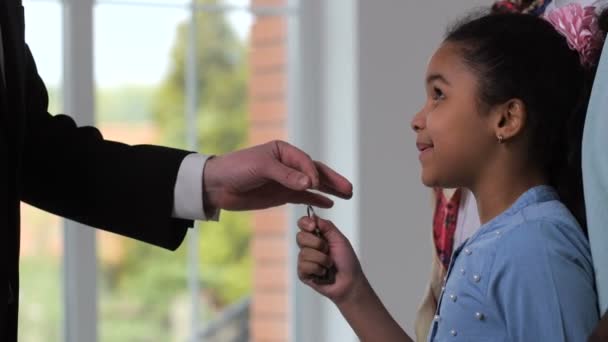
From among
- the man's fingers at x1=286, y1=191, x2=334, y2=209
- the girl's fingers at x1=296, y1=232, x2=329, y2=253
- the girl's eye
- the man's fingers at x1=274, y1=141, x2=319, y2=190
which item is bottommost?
the girl's fingers at x1=296, y1=232, x2=329, y2=253

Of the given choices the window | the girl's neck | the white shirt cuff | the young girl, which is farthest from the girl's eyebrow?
the window

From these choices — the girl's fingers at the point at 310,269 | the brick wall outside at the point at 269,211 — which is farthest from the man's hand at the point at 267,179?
the brick wall outside at the point at 269,211

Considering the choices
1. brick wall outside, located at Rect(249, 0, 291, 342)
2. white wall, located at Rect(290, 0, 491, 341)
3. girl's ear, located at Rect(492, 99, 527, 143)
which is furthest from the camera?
brick wall outside, located at Rect(249, 0, 291, 342)

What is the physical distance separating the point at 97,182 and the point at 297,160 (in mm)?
354

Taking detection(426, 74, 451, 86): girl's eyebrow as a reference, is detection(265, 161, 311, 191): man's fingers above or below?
below

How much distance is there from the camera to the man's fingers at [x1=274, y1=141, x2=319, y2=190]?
4.91ft

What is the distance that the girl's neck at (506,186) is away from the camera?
1.48m

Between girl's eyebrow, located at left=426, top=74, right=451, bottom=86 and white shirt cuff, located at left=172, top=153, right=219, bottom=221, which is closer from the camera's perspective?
girl's eyebrow, located at left=426, top=74, right=451, bottom=86

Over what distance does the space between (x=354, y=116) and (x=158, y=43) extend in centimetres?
58

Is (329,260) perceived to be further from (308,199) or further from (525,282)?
(525,282)

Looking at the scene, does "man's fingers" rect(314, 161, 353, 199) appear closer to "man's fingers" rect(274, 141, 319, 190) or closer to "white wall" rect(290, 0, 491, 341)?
"man's fingers" rect(274, 141, 319, 190)

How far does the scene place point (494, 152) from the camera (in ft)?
4.89

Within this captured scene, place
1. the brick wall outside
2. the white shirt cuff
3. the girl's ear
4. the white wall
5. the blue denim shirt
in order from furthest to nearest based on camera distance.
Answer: the brick wall outside → the white wall → the white shirt cuff → the girl's ear → the blue denim shirt

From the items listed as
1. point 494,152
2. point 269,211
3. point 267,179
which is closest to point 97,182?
point 267,179
